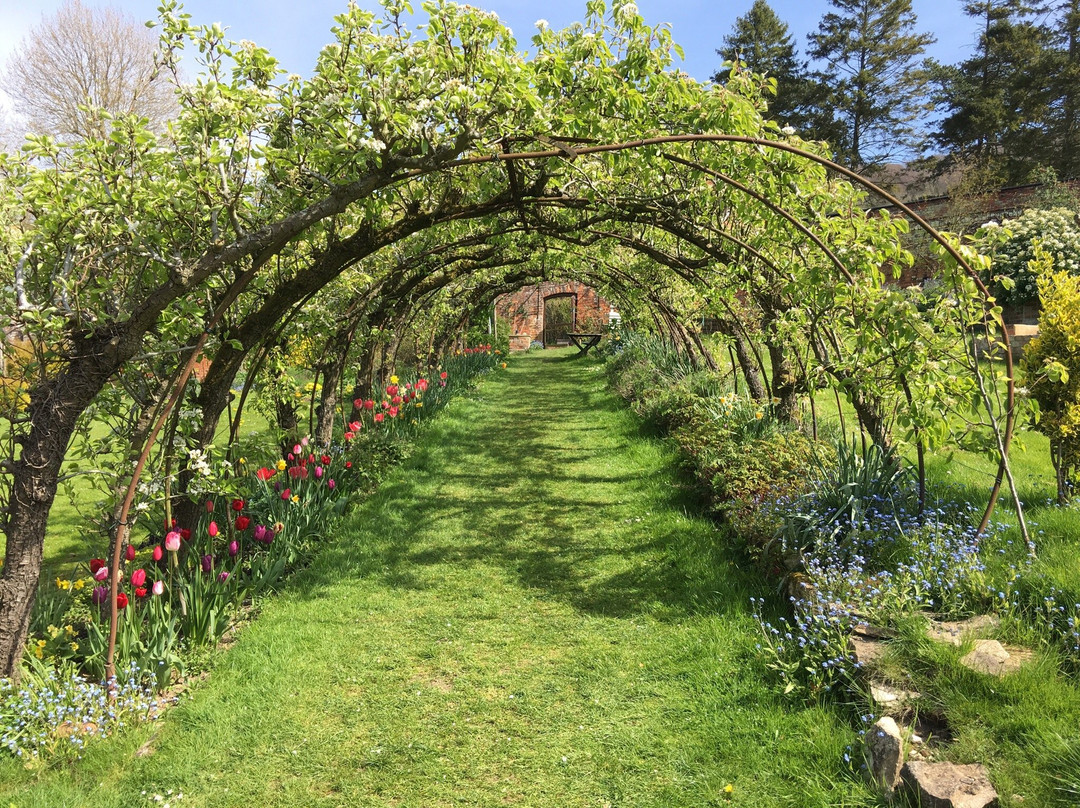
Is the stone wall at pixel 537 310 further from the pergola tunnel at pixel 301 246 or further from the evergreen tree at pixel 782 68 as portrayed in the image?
the pergola tunnel at pixel 301 246

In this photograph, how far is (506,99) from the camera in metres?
2.64

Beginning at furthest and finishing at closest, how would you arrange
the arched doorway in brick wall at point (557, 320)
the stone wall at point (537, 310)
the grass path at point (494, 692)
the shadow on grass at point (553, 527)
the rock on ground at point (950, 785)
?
the arched doorway in brick wall at point (557, 320)
the stone wall at point (537, 310)
the shadow on grass at point (553, 527)
the grass path at point (494, 692)
the rock on ground at point (950, 785)

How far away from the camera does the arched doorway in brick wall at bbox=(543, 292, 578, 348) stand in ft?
82.5

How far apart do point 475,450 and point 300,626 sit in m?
4.32

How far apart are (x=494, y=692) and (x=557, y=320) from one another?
75.1ft

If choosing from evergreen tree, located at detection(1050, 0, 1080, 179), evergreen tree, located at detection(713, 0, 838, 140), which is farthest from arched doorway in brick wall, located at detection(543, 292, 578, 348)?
evergreen tree, located at detection(1050, 0, 1080, 179)

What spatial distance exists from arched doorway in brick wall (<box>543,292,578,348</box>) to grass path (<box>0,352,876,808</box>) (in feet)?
65.7

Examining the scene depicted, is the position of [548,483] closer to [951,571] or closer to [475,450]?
[475,450]

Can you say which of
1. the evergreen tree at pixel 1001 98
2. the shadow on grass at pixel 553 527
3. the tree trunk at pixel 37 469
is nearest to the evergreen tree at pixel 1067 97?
the evergreen tree at pixel 1001 98

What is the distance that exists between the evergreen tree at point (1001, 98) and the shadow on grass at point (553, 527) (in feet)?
81.1

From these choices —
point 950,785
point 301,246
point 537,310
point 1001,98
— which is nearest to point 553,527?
point 301,246

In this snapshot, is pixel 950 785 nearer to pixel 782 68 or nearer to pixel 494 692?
pixel 494 692

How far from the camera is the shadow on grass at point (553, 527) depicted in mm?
4168

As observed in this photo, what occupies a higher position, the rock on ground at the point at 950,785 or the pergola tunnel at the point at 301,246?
the pergola tunnel at the point at 301,246
